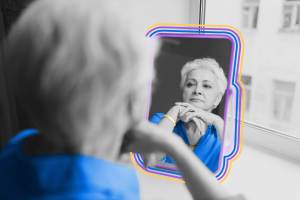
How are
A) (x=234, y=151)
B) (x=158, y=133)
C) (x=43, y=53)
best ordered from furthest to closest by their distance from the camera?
(x=234, y=151) → (x=158, y=133) → (x=43, y=53)

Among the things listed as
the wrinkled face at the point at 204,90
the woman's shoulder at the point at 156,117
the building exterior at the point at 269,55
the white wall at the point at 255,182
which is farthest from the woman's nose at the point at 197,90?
the building exterior at the point at 269,55

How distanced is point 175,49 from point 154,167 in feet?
1.05

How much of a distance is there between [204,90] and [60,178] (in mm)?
443

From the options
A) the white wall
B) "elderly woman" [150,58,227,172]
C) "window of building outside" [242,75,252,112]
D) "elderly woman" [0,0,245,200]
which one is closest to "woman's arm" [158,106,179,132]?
"elderly woman" [150,58,227,172]

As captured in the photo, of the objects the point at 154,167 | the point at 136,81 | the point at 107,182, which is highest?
the point at 136,81

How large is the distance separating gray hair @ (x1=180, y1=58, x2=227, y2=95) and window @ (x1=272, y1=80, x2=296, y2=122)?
359 mm

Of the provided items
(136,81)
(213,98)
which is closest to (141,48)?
(136,81)

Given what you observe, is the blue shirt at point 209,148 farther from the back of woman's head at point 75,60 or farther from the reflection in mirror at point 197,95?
the back of woman's head at point 75,60

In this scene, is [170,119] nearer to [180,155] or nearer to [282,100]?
[180,155]

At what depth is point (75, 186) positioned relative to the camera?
389 mm

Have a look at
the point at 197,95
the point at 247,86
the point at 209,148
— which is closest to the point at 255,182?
the point at 209,148

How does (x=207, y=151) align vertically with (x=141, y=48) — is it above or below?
below

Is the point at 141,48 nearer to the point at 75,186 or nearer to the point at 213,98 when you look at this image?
the point at 75,186

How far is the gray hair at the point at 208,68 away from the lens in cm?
73
